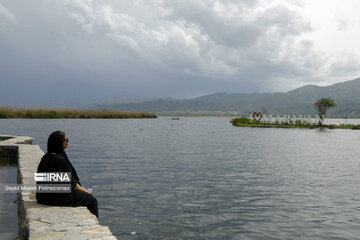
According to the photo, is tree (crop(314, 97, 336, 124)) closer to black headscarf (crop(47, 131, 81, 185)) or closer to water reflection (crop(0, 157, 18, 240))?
water reflection (crop(0, 157, 18, 240))

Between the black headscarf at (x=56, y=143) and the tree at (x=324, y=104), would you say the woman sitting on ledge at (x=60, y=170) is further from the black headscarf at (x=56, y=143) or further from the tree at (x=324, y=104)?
the tree at (x=324, y=104)

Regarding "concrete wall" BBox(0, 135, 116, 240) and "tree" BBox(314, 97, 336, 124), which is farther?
"tree" BBox(314, 97, 336, 124)

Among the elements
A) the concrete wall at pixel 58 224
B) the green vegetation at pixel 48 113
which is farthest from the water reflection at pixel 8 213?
the green vegetation at pixel 48 113

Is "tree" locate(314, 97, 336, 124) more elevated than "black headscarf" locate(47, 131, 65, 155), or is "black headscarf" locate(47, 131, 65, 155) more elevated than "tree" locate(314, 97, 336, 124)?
"tree" locate(314, 97, 336, 124)

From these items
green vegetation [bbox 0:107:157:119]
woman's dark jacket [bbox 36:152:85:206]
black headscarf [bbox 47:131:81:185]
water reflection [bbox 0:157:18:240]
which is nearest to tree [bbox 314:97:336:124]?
green vegetation [bbox 0:107:157:119]

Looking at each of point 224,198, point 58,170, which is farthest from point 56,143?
point 224,198

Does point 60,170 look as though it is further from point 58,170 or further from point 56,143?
point 56,143

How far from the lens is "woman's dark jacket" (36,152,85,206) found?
23.0ft

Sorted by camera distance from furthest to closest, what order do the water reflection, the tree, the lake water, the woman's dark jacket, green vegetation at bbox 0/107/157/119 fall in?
green vegetation at bbox 0/107/157/119, the tree, the lake water, the water reflection, the woman's dark jacket

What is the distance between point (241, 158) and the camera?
23.7 metres

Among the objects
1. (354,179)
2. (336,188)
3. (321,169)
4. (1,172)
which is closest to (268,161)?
(321,169)

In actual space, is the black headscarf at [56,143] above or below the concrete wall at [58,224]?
above

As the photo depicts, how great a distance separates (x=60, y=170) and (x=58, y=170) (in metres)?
0.05

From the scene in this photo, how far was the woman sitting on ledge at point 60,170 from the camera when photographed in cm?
702
